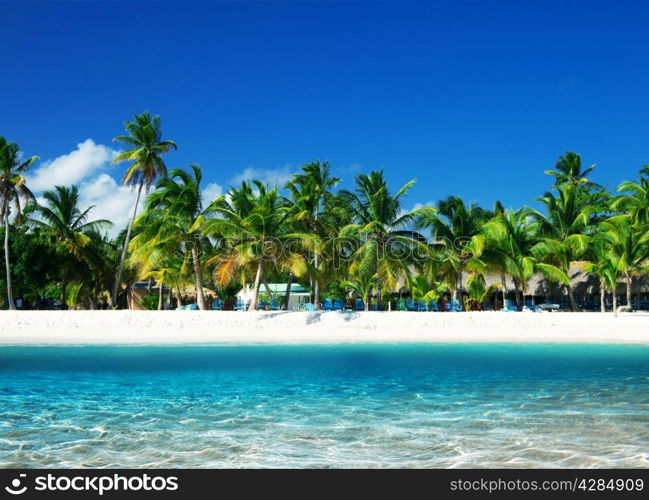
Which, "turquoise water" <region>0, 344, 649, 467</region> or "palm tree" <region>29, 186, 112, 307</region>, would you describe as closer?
"turquoise water" <region>0, 344, 649, 467</region>

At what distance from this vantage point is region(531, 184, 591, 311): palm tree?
24312mm

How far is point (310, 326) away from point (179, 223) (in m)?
6.84

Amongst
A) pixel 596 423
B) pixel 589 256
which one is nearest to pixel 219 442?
pixel 596 423

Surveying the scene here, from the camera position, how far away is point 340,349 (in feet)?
49.6

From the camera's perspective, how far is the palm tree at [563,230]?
957 inches

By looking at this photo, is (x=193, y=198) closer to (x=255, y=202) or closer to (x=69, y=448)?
(x=255, y=202)

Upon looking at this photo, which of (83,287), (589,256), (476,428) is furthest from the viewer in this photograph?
(83,287)

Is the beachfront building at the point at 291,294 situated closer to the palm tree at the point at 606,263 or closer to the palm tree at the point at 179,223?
the palm tree at the point at 179,223

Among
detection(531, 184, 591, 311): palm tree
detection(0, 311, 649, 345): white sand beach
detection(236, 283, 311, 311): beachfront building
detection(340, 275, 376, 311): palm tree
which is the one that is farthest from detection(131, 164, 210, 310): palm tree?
detection(531, 184, 591, 311): palm tree

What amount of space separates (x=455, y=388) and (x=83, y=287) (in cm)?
2595

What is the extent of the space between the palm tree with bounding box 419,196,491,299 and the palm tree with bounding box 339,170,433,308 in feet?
3.69
